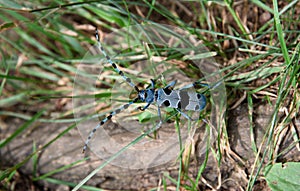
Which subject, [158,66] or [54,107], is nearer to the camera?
[158,66]

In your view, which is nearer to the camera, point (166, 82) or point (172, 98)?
point (172, 98)

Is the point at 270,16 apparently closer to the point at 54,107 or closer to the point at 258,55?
the point at 258,55

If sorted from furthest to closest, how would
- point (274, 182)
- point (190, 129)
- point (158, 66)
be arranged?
point (158, 66)
point (190, 129)
point (274, 182)

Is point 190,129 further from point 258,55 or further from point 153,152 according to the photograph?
point 258,55

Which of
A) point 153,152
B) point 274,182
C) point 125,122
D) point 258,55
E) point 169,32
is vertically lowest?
point 274,182

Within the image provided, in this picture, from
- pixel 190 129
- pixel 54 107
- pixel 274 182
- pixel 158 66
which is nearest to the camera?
pixel 274 182

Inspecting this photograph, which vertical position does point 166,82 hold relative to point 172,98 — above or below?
above

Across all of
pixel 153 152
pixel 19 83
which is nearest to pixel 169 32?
pixel 153 152

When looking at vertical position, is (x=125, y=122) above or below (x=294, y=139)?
above

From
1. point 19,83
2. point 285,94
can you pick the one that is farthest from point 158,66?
point 19,83
